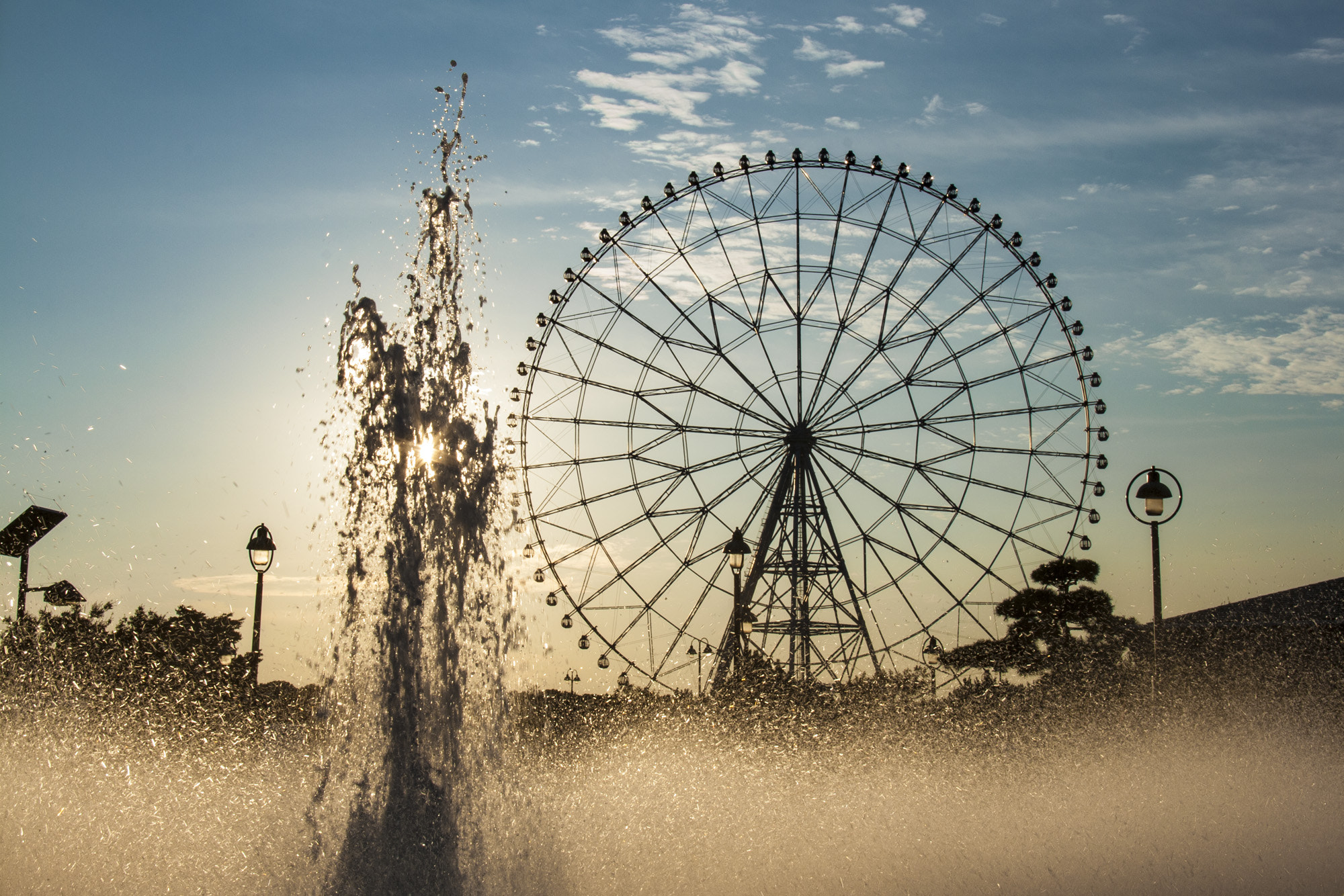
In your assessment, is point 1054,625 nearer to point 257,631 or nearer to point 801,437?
point 801,437

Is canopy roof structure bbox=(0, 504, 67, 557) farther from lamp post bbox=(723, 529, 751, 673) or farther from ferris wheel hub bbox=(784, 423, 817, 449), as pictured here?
ferris wheel hub bbox=(784, 423, 817, 449)

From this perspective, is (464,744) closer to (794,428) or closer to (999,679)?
(794,428)

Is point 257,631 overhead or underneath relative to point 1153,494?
underneath

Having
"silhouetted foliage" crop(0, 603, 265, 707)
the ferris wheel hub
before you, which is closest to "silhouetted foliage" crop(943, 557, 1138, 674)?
the ferris wheel hub

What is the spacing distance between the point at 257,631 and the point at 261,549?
4.77ft

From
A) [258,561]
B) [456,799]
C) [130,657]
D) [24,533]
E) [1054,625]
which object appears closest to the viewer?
[456,799]

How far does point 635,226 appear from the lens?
23.2m

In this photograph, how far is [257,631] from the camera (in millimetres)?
16203

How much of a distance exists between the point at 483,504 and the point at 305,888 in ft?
16.5

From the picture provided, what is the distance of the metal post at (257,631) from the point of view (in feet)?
52.9

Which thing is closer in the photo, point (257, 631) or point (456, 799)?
point (456, 799)

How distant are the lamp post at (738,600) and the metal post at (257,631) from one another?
25.2 ft

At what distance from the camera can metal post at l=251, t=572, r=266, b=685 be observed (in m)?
16.1

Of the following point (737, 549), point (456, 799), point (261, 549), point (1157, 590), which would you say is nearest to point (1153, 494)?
point (1157, 590)
